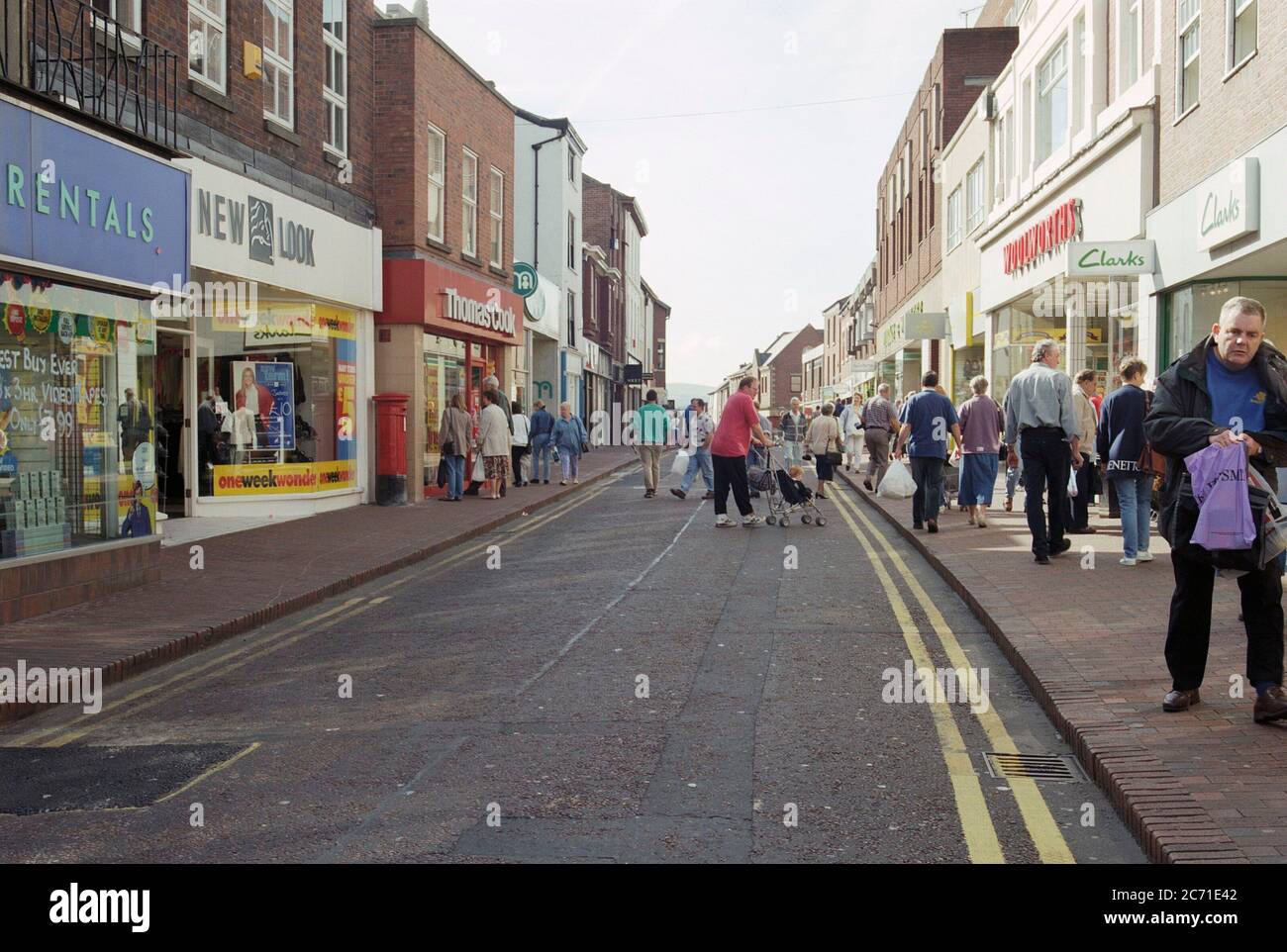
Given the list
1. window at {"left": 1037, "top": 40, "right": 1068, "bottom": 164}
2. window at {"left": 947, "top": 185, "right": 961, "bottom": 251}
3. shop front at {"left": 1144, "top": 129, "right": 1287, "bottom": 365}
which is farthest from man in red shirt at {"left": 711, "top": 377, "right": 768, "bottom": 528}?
window at {"left": 947, "top": 185, "right": 961, "bottom": 251}

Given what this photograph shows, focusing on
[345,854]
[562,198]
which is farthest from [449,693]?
[562,198]

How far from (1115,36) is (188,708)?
18.0 metres

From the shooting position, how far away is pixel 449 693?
272 inches

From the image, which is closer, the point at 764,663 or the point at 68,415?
the point at 764,663

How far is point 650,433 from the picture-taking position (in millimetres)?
21500

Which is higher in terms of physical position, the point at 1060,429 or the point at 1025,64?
the point at 1025,64

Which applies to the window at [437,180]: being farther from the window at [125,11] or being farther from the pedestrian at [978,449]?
the pedestrian at [978,449]

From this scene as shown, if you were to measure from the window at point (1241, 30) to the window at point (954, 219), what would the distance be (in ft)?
64.6

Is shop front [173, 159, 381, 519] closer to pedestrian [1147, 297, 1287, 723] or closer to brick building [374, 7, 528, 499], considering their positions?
brick building [374, 7, 528, 499]

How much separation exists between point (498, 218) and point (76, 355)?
1752 centimetres

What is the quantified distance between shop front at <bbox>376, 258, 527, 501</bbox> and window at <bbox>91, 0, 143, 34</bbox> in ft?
26.1

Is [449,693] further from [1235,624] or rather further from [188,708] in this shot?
[1235,624]

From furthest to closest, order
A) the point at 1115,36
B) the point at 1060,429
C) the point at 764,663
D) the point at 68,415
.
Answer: the point at 1115,36
the point at 1060,429
the point at 68,415
the point at 764,663
